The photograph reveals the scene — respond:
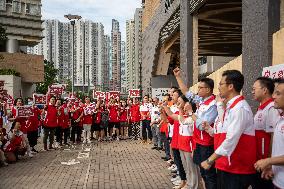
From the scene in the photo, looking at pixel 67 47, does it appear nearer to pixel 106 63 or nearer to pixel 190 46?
pixel 106 63

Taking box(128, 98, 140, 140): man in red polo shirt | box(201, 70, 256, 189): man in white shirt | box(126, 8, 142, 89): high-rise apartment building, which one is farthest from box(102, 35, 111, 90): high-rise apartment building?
box(201, 70, 256, 189): man in white shirt

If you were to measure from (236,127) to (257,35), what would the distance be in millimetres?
4171

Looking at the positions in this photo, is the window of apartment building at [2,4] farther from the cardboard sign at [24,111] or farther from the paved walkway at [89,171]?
the cardboard sign at [24,111]

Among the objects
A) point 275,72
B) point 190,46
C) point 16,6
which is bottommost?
point 275,72

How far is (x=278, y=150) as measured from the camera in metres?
3.97

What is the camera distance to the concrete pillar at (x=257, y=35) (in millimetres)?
7355

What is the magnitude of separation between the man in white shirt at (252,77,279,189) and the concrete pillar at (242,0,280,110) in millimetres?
2886

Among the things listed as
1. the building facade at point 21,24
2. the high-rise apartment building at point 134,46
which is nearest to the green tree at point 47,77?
the building facade at point 21,24

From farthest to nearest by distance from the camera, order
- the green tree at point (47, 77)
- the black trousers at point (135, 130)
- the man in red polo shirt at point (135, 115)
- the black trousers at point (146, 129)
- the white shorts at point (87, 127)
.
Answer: the green tree at point (47, 77) < the black trousers at point (135, 130) < the man in red polo shirt at point (135, 115) < the white shorts at point (87, 127) < the black trousers at point (146, 129)

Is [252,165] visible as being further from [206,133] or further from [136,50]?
[136,50]

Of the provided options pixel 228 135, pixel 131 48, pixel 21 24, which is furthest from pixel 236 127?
pixel 131 48

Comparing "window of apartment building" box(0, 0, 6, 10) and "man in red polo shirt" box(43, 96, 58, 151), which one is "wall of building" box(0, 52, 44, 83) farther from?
"man in red polo shirt" box(43, 96, 58, 151)

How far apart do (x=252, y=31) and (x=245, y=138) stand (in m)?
4.41

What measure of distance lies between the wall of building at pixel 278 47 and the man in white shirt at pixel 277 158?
9.66 ft
